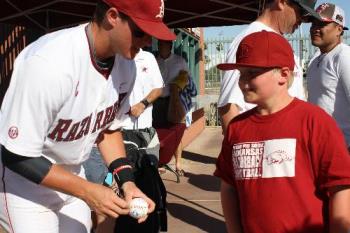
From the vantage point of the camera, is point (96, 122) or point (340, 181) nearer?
point (340, 181)

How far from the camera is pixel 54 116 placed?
2480 millimetres

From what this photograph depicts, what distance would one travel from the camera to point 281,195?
7.92 ft

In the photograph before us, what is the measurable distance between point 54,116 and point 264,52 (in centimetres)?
93

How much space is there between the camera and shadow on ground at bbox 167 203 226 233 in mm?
5738

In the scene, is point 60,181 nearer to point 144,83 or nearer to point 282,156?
point 282,156

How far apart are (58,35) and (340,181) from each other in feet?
4.35

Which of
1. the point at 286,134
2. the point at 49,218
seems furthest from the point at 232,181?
the point at 49,218

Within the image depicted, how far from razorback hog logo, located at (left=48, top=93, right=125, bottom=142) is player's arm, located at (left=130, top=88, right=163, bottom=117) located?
2669 mm

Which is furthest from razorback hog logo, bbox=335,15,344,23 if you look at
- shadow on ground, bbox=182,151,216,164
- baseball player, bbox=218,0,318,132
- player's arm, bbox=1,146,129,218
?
shadow on ground, bbox=182,151,216,164

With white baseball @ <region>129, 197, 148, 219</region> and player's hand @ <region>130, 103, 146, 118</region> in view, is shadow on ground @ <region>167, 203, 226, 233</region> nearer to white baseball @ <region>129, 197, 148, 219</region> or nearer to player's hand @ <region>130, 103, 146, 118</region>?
player's hand @ <region>130, 103, 146, 118</region>

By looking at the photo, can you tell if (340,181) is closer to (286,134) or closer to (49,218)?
(286,134)

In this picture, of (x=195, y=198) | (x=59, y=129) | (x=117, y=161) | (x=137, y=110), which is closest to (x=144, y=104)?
(x=137, y=110)

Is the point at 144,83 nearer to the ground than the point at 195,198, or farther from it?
farther from it

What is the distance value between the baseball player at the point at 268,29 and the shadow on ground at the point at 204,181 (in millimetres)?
4349
